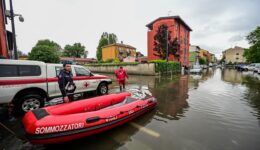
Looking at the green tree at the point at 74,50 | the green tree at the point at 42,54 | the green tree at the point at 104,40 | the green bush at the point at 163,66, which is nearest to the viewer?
the green bush at the point at 163,66

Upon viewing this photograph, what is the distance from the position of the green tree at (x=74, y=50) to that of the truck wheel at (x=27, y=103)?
65584 mm

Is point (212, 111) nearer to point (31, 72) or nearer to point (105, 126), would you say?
point (105, 126)

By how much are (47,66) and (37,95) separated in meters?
1.18

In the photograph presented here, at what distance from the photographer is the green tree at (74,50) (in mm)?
63466

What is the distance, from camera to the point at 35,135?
8.00 feet

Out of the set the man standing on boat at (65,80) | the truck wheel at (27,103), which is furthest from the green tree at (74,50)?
the man standing on boat at (65,80)

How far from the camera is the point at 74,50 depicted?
64.1 m

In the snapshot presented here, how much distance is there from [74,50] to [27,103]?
65.9 metres

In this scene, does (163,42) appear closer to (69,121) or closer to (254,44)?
(69,121)

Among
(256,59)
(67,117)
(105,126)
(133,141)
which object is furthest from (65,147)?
(256,59)

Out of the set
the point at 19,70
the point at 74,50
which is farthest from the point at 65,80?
the point at 74,50

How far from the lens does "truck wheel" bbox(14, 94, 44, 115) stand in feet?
14.2

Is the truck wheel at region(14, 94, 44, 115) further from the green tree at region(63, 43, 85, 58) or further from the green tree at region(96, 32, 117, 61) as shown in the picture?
the green tree at region(63, 43, 85, 58)

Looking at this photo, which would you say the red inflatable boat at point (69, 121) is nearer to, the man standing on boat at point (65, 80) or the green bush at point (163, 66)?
the man standing on boat at point (65, 80)
